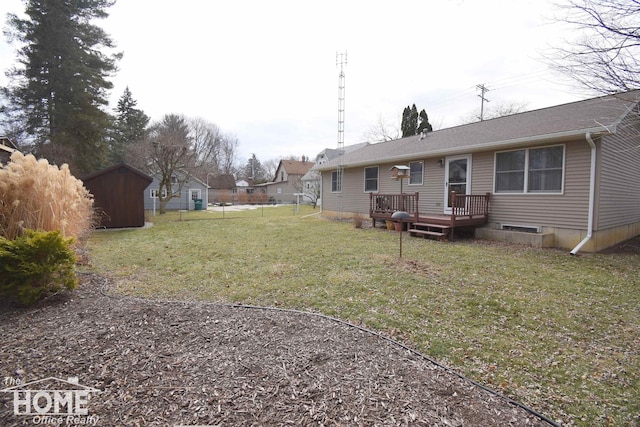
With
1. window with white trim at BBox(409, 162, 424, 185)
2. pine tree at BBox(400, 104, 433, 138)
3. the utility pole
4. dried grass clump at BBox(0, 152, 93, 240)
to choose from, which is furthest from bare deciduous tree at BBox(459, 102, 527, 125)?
dried grass clump at BBox(0, 152, 93, 240)

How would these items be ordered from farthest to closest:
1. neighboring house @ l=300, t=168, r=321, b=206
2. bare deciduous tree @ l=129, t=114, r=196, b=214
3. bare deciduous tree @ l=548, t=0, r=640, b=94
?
1. neighboring house @ l=300, t=168, r=321, b=206
2. bare deciduous tree @ l=129, t=114, r=196, b=214
3. bare deciduous tree @ l=548, t=0, r=640, b=94

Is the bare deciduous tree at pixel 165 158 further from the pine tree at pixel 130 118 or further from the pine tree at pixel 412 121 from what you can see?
the pine tree at pixel 412 121

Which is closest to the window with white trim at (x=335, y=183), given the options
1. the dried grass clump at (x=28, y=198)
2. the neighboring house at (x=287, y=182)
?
the dried grass clump at (x=28, y=198)

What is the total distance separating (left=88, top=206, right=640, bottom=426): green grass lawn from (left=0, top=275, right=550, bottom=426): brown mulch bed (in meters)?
0.35

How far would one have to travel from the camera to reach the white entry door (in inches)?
364

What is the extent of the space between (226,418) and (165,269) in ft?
13.7

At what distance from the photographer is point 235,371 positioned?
222cm

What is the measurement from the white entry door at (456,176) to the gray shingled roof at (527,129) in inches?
15.2

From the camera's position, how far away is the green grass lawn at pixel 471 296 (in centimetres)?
228

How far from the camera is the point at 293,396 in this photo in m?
1.97

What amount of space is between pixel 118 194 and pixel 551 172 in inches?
558

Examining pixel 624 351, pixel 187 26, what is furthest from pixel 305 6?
pixel 624 351

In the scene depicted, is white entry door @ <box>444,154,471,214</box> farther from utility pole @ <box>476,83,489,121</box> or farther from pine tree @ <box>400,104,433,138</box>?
utility pole @ <box>476,83,489,121</box>

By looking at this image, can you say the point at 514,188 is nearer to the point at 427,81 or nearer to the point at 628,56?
the point at 628,56
